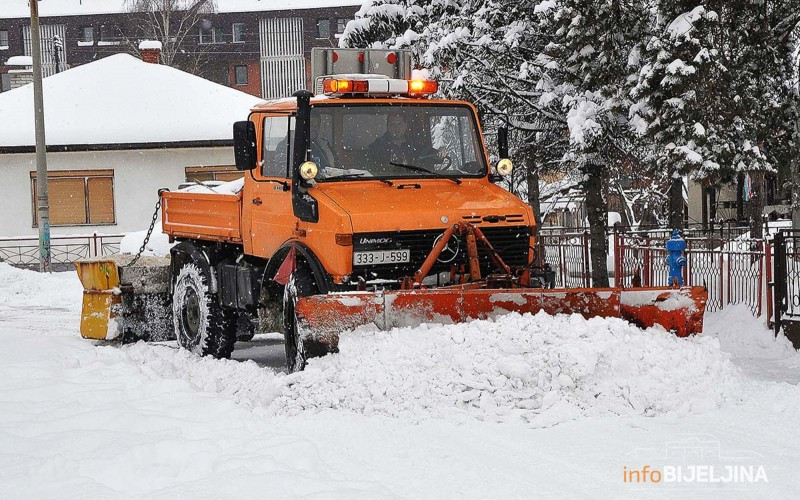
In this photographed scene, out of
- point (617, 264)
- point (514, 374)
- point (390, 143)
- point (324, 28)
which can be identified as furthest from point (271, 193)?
point (324, 28)

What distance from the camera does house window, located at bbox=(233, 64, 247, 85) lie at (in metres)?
58.6

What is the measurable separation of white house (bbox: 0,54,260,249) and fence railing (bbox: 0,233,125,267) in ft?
1.12

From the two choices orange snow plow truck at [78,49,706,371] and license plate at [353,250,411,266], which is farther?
license plate at [353,250,411,266]

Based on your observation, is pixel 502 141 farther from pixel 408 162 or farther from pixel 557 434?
pixel 557 434

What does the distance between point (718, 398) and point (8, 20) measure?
197ft

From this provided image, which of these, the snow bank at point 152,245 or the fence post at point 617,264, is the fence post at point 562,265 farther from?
the snow bank at point 152,245

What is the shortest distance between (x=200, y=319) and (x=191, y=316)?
1.30ft

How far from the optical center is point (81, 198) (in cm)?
2967

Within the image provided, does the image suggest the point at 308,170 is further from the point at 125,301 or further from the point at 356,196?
the point at 125,301

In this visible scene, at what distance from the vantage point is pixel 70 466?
19.3 ft

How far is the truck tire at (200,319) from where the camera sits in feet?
35.2

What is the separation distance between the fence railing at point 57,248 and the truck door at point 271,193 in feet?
65.1

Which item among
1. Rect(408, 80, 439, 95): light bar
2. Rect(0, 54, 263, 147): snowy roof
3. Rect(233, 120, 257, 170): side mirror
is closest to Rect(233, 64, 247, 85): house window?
Rect(0, 54, 263, 147): snowy roof

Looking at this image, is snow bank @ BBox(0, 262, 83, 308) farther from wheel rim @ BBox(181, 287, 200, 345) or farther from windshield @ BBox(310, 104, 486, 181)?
windshield @ BBox(310, 104, 486, 181)
